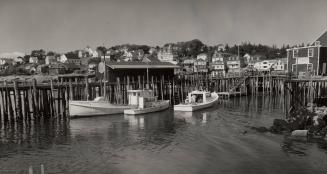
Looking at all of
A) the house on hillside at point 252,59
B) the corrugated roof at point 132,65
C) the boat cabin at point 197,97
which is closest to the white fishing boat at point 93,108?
the boat cabin at point 197,97

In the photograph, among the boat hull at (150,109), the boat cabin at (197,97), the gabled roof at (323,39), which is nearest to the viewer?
the boat hull at (150,109)

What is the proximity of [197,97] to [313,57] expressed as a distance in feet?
72.6

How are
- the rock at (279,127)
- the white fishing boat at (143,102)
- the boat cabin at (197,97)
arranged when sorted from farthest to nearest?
1. the boat cabin at (197,97)
2. the white fishing boat at (143,102)
3. the rock at (279,127)

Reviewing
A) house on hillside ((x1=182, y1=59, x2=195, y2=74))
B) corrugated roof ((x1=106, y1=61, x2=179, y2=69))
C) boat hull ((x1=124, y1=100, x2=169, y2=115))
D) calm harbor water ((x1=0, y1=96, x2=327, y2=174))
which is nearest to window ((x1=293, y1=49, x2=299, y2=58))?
corrugated roof ((x1=106, y1=61, x2=179, y2=69))

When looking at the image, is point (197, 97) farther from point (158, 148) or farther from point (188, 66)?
point (188, 66)

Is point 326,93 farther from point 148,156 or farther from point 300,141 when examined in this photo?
point 148,156

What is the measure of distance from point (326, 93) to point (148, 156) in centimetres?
3886

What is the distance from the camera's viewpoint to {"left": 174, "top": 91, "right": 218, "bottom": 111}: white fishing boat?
1988 inches

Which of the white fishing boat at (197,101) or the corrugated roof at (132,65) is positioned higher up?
the corrugated roof at (132,65)

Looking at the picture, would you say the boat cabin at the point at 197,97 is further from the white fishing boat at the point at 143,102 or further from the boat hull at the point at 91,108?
the boat hull at the point at 91,108

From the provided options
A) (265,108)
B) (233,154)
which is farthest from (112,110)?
(233,154)

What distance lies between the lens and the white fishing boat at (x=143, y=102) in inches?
1934

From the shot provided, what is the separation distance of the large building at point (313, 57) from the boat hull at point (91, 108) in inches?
1280

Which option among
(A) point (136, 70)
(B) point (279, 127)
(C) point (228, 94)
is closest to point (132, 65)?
(A) point (136, 70)
